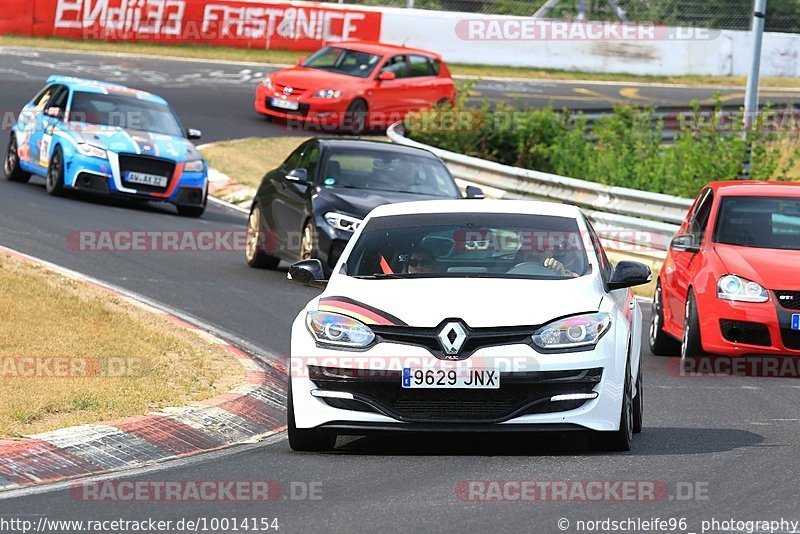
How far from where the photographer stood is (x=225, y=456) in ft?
29.8

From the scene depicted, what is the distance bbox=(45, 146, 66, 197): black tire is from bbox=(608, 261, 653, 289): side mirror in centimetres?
1333

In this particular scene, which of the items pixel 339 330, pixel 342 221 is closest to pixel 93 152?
pixel 342 221

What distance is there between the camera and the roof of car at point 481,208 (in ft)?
34.0

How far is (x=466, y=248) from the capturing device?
10117mm

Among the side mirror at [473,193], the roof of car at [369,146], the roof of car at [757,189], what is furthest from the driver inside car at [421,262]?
the roof of car at [369,146]

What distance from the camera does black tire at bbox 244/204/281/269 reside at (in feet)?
60.6

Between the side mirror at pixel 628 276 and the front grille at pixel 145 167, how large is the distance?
511 inches

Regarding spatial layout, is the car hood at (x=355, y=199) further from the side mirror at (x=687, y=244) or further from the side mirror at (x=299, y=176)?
the side mirror at (x=687, y=244)

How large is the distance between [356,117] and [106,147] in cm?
1050

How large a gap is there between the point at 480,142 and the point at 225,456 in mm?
20772

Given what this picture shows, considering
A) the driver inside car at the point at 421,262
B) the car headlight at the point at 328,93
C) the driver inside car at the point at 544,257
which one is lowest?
the car headlight at the point at 328,93

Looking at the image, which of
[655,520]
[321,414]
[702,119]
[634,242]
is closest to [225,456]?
[321,414]

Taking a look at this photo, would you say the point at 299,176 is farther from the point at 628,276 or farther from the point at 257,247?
the point at 628,276

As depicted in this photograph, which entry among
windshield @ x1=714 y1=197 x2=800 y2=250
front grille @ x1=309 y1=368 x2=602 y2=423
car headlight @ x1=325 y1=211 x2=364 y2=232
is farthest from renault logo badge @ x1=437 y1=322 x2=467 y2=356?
car headlight @ x1=325 y1=211 x2=364 y2=232
